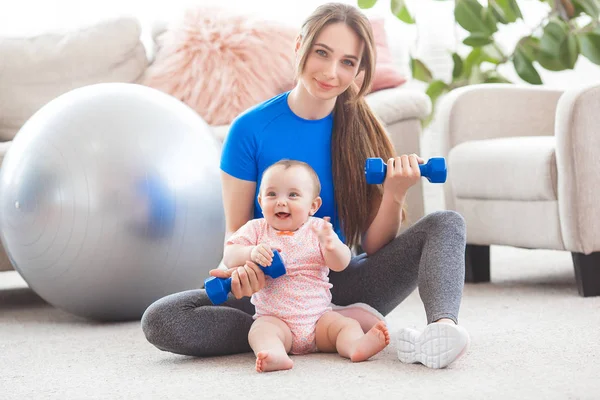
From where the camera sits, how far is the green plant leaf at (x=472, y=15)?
359cm

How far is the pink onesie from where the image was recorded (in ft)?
5.57

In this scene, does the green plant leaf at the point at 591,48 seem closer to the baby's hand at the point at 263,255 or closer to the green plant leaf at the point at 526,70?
the green plant leaf at the point at 526,70

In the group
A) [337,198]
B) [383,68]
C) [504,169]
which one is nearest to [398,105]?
[383,68]

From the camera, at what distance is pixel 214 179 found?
218cm

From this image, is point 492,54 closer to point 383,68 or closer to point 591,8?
point 591,8

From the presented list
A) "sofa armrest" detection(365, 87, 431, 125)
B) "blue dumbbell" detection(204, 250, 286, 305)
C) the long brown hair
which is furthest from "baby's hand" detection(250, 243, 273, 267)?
"sofa armrest" detection(365, 87, 431, 125)

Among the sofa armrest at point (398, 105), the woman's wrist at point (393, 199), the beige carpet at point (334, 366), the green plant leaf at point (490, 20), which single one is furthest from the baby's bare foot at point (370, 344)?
the green plant leaf at point (490, 20)

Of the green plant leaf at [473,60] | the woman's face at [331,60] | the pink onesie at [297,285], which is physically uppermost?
the woman's face at [331,60]

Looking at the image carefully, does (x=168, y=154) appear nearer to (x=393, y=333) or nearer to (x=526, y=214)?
(x=393, y=333)

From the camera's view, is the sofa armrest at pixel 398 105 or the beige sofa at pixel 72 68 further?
the beige sofa at pixel 72 68

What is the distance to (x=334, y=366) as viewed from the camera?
5.26 feet

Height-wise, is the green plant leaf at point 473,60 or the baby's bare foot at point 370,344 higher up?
the green plant leaf at point 473,60

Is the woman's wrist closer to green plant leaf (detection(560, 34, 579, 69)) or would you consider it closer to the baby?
the baby

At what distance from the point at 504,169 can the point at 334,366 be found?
115 centimetres
